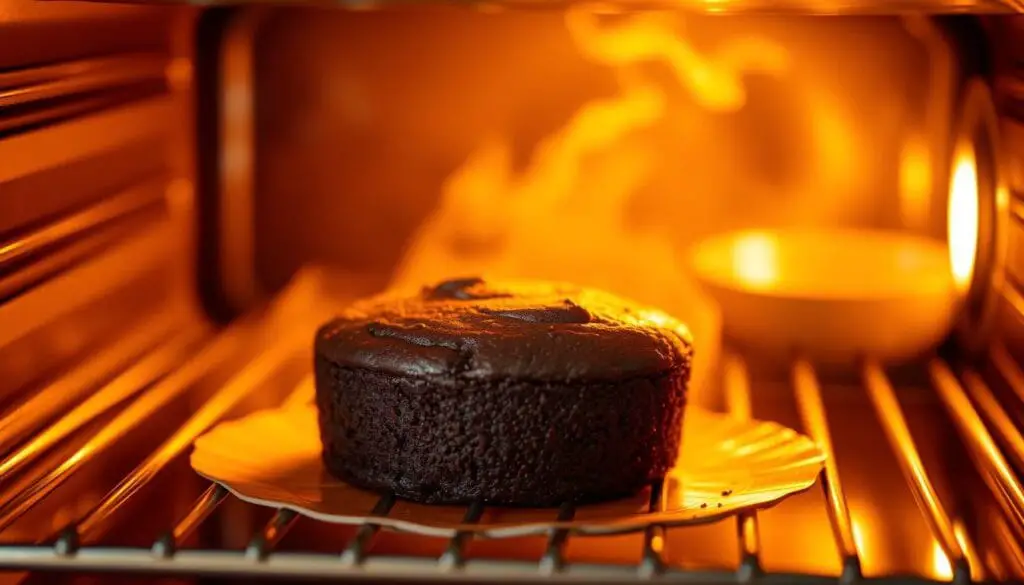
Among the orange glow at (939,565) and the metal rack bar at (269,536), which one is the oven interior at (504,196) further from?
the metal rack bar at (269,536)

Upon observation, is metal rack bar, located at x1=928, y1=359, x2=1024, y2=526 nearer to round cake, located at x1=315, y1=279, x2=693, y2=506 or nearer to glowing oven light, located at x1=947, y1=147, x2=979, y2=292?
glowing oven light, located at x1=947, y1=147, x2=979, y2=292

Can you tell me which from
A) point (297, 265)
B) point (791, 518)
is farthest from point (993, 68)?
point (297, 265)

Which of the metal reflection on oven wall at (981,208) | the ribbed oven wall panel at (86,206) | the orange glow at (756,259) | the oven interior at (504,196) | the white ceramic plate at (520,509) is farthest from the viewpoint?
the orange glow at (756,259)

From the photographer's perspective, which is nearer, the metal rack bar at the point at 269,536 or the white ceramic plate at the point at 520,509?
the metal rack bar at the point at 269,536

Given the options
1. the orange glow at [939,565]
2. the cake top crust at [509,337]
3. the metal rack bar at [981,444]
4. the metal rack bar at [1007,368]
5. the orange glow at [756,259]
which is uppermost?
the cake top crust at [509,337]

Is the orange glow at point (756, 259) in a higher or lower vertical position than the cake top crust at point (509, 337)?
lower

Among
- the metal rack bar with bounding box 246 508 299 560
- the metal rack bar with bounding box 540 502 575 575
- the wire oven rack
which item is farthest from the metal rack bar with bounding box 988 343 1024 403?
the metal rack bar with bounding box 246 508 299 560

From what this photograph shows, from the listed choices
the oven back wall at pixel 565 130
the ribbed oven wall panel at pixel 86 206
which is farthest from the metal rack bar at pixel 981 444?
the ribbed oven wall panel at pixel 86 206
